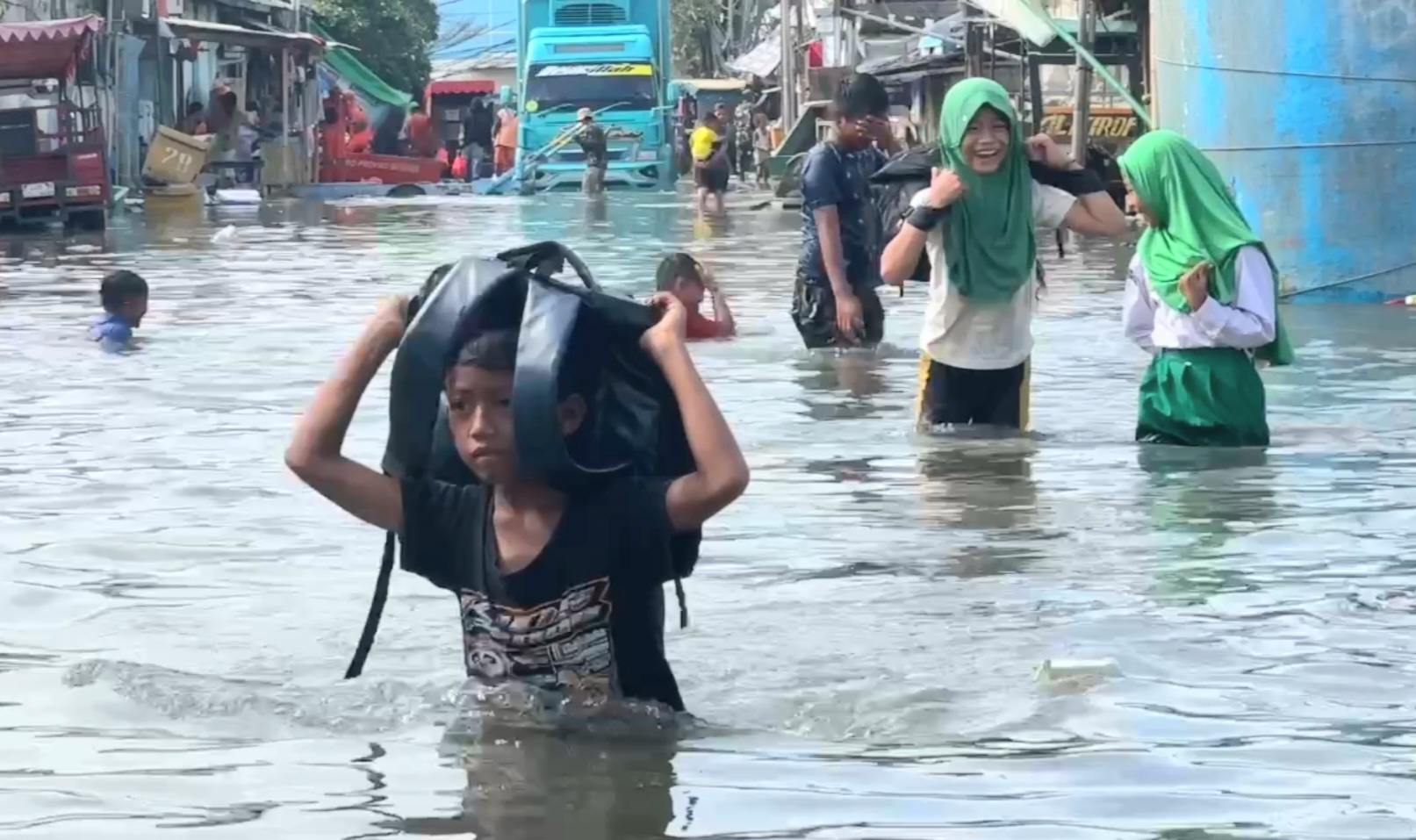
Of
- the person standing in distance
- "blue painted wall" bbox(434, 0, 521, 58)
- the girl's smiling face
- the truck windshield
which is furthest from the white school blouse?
"blue painted wall" bbox(434, 0, 521, 58)

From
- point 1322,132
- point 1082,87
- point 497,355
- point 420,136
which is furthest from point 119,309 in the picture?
point 420,136

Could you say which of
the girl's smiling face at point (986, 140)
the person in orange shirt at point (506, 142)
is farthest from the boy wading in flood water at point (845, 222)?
the person in orange shirt at point (506, 142)

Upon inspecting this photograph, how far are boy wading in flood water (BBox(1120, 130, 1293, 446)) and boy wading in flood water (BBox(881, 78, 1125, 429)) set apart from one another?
162 millimetres

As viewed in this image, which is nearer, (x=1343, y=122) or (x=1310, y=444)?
(x=1310, y=444)

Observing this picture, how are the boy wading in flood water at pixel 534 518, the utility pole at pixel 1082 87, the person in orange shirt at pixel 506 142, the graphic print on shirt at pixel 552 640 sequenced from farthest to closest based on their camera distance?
the person in orange shirt at pixel 506 142
the utility pole at pixel 1082 87
the graphic print on shirt at pixel 552 640
the boy wading in flood water at pixel 534 518

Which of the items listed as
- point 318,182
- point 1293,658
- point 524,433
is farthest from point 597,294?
point 318,182

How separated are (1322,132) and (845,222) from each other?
4.93 metres

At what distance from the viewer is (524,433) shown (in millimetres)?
4410

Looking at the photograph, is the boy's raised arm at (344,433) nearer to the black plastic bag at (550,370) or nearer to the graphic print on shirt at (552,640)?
the black plastic bag at (550,370)

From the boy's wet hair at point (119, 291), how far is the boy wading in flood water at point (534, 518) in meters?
8.90

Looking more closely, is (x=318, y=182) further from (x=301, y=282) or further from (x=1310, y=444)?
(x=1310, y=444)

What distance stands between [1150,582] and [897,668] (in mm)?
1157

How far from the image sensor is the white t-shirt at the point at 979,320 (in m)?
8.78

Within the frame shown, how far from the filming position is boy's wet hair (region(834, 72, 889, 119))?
11.5 m
